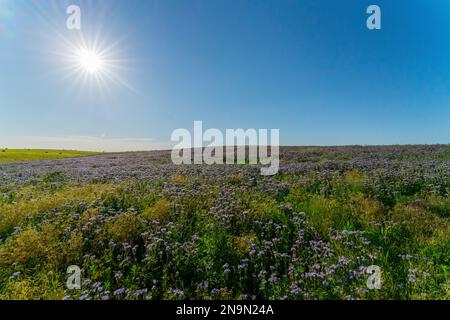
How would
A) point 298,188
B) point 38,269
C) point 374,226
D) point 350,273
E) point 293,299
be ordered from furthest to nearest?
point 298,188 < point 374,226 < point 38,269 < point 350,273 < point 293,299

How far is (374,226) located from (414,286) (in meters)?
1.89

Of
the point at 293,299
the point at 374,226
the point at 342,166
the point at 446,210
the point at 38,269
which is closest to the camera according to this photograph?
the point at 293,299

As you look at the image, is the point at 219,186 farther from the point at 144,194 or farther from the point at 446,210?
the point at 446,210

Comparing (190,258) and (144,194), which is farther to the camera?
(144,194)

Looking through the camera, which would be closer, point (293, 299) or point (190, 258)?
point (293, 299)

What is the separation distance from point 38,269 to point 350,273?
4895 mm

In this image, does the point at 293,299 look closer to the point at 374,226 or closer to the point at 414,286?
the point at 414,286

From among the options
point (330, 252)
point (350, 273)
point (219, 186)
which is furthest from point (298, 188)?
point (350, 273)

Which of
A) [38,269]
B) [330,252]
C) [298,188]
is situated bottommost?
[38,269]

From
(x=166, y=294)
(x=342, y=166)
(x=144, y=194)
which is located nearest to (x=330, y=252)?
(x=166, y=294)

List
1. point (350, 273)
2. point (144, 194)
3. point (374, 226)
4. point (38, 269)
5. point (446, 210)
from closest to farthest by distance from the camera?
point (350, 273) < point (38, 269) < point (374, 226) < point (446, 210) < point (144, 194)

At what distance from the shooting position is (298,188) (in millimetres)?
8148

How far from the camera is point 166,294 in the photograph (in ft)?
10.9

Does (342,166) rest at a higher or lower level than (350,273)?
higher
